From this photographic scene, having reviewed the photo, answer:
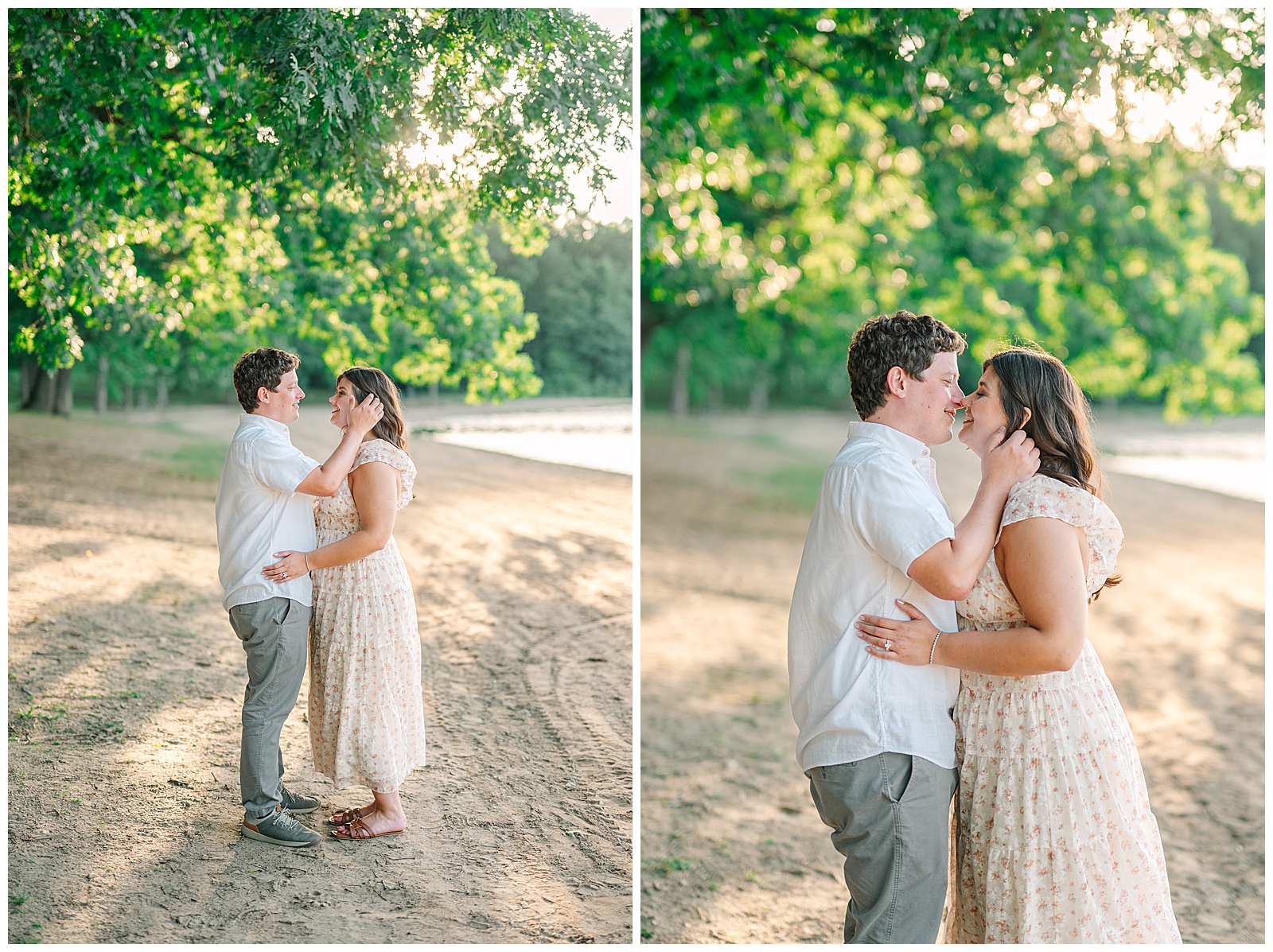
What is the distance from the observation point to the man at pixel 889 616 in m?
2.02

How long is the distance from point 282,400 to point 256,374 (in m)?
0.10

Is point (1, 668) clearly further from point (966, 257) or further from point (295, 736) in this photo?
point (966, 257)

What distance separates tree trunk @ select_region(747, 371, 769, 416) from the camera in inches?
677

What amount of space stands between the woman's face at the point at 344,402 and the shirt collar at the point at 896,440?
1.46 metres

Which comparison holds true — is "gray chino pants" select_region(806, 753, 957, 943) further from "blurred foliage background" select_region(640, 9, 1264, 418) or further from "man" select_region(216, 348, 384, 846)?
"man" select_region(216, 348, 384, 846)

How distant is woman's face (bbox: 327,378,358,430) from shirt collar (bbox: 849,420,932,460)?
1.46 metres

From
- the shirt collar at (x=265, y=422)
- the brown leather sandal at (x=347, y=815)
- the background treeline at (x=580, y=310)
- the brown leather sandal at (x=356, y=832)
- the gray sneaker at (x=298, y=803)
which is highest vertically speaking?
the background treeline at (x=580, y=310)

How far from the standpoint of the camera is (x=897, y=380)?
2.11 meters

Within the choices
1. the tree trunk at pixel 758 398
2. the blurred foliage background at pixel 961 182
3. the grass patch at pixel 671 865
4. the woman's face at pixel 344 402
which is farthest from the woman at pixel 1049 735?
the tree trunk at pixel 758 398

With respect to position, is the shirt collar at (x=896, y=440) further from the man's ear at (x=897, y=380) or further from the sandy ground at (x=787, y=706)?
the sandy ground at (x=787, y=706)

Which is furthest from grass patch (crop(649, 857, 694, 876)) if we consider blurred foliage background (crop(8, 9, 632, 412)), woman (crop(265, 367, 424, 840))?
blurred foliage background (crop(8, 9, 632, 412))

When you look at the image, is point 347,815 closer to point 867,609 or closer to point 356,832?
point 356,832

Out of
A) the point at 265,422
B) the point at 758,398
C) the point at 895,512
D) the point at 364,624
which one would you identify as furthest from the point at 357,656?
the point at 758,398

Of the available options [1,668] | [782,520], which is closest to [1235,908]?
[1,668]
